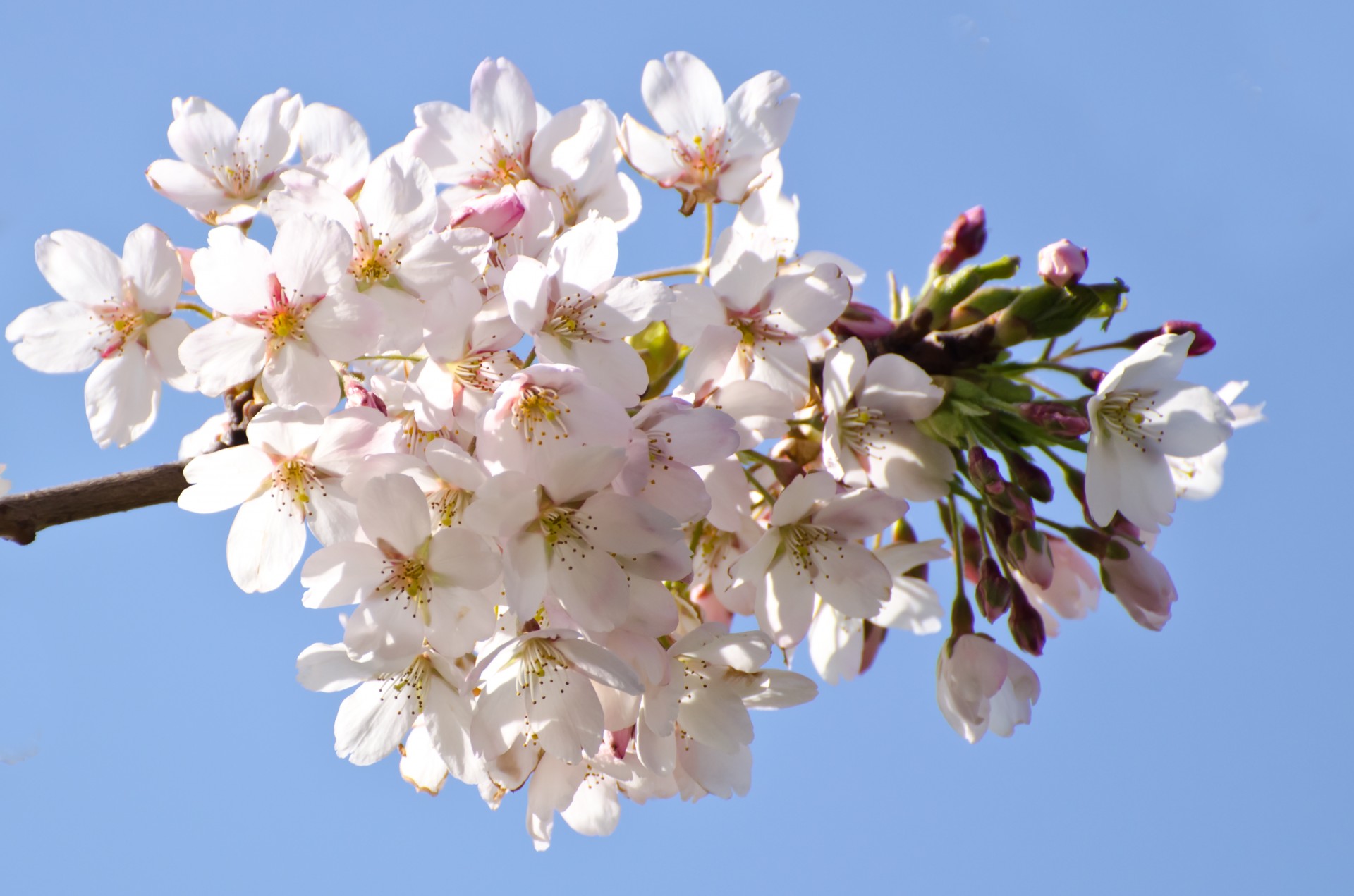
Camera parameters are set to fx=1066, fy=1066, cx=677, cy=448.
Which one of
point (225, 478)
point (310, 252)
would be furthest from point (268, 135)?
point (225, 478)

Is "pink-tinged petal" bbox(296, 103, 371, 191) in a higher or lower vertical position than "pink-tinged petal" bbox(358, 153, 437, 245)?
lower

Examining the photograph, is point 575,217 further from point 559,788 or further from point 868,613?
point 559,788

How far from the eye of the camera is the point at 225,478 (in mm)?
1408

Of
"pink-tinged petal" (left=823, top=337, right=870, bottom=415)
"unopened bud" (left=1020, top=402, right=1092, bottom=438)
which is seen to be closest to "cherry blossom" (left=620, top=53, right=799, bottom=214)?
"pink-tinged petal" (left=823, top=337, right=870, bottom=415)

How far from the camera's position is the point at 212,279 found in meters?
1.34

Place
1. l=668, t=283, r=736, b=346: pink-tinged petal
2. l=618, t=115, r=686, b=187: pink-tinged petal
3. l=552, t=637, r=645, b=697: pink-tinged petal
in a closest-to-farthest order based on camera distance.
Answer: l=552, t=637, r=645, b=697: pink-tinged petal < l=668, t=283, r=736, b=346: pink-tinged petal < l=618, t=115, r=686, b=187: pink-tinged petal

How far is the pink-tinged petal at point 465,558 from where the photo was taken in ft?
4.30

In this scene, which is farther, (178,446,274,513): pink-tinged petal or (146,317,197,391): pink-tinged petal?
(146,317,197,391): pink-tinged petal

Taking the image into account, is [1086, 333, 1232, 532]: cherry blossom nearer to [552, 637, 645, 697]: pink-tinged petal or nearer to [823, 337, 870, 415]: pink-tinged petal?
[823, 337, 870, 415]: pink-tinged petal

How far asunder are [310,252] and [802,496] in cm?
75

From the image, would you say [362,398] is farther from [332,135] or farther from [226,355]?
[332,135]

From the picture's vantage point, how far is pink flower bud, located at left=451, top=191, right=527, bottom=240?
146cm

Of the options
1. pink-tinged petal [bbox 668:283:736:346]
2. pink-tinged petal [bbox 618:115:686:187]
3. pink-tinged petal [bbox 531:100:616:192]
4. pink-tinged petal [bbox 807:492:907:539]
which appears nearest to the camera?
pink-tinged petal [bbox 668:283:736:346]

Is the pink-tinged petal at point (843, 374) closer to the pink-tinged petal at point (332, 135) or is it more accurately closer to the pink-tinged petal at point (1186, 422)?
the pink-tinged petal at point (1186, 422)
